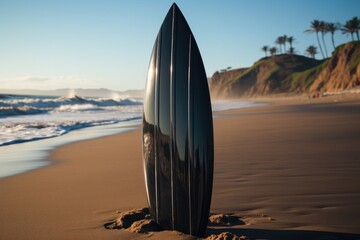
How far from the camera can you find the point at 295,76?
8425 centimetres

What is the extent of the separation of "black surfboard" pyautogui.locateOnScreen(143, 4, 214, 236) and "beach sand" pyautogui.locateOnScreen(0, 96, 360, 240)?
0.66 feet

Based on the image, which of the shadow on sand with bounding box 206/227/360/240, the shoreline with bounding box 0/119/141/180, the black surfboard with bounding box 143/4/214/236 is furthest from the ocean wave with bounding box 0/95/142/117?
the shadow on sand with bounding box 206/227/360/240

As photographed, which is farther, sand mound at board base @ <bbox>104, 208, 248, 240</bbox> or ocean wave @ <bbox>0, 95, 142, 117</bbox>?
ocean wave @ <bbox>0, 95, 142, 117</bbox>

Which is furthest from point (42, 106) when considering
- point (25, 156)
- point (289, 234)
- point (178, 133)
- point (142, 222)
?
point (289, 234)

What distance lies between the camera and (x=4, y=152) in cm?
717

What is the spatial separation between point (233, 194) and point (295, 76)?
85683 millimetres

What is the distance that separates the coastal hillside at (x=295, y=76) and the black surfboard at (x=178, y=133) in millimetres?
49695

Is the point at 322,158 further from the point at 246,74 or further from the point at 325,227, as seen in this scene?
the point at 246,74

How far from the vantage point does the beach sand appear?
262 centimetres

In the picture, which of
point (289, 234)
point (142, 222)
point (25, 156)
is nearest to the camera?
point (289, 234)

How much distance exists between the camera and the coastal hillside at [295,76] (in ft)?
172

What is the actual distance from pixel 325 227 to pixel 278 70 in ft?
316

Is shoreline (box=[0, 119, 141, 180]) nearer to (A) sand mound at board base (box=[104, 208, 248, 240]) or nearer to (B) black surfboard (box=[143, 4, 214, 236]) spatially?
(A) sand mound at board base (box=[104, 208, 248, 240])

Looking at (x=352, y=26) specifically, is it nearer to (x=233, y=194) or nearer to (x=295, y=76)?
(x=295, y=76)
